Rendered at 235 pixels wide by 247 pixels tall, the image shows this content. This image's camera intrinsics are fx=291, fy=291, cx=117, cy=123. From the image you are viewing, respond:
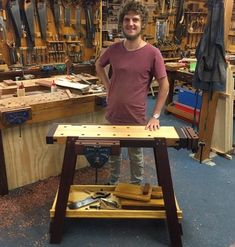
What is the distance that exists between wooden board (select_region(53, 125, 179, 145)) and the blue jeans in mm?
371

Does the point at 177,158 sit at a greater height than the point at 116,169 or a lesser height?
lesser

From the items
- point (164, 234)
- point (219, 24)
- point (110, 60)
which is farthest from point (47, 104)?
point (219, 24)

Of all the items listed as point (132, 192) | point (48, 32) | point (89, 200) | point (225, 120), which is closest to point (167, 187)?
point (132, 192)

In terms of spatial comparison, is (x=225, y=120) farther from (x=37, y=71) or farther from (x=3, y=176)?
(x=37, y=71)

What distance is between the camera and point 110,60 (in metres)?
1.98

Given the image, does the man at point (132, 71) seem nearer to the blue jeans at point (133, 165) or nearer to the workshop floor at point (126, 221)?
the blue jeans at point (133, 165)

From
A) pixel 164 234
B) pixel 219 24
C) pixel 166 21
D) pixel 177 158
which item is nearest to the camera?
pixel 164 234

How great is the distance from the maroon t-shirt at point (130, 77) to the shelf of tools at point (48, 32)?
2.16m

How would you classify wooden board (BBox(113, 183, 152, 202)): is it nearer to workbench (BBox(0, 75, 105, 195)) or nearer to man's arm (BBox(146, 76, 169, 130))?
man's arm (BBox(146, 76, 169, 130))

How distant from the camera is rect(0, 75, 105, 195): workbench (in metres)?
2.10

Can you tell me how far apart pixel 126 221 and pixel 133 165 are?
414mm

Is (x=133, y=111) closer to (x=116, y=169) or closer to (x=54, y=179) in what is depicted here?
(x=116, y=169)

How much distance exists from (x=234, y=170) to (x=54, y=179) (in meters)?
1.73

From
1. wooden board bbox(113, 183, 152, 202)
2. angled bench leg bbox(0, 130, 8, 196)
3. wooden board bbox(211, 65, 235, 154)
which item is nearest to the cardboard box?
wooden board bbox(211, 65, 235, 154)
